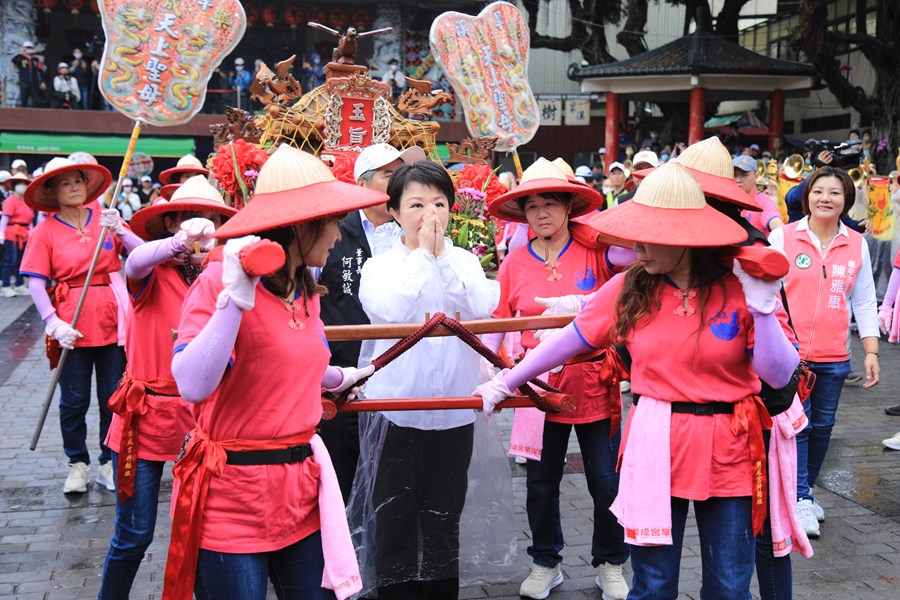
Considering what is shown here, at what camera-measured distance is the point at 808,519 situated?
5242 mm

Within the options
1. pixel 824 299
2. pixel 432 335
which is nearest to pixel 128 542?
pixel 432 335

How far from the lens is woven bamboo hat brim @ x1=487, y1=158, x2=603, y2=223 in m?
4.39

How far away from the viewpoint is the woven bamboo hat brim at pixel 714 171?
3.28m

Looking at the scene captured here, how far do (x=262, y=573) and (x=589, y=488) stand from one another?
2.10m

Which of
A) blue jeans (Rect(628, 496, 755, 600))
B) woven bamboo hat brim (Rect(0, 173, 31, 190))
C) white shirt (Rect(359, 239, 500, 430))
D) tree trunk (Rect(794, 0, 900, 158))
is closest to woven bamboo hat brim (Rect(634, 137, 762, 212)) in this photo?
white shirt (Rect(359, 239, 500, 430))

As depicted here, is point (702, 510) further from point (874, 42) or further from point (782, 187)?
point (874, 42)

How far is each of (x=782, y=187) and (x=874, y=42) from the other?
7.86m

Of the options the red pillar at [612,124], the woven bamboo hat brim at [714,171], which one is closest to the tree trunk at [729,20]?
the red pillar at [612,124]

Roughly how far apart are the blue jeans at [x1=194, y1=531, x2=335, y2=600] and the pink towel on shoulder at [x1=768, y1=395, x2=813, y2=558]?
1.60 metres

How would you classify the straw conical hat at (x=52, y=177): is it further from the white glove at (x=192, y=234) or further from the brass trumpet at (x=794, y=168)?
the brass trumpet at (x=794, y=168)

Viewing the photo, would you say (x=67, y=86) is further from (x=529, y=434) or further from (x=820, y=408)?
(x=820, y=408)

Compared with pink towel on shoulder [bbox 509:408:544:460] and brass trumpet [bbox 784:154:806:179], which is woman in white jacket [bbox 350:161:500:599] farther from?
brass trumpet [bbox 784:154:806:179]

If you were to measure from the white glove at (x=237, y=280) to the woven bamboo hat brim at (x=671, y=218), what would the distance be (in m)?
1.16

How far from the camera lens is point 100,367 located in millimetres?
5816
